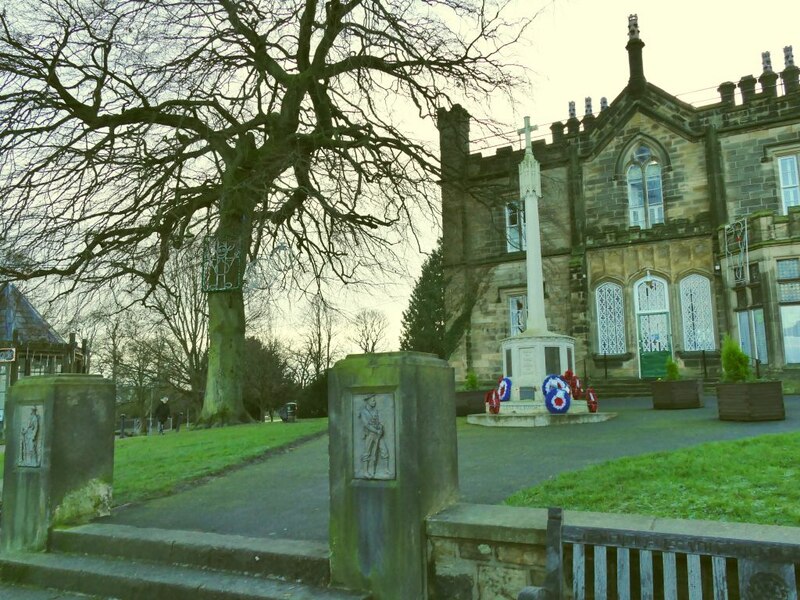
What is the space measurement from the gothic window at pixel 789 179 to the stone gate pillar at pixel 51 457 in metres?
22.9

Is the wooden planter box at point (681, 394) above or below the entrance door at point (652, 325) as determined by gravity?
below

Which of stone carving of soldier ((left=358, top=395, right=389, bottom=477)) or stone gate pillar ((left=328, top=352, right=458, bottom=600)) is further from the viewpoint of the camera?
stone carving of soldier ((left=358, top=395, right=389, bottom=477))

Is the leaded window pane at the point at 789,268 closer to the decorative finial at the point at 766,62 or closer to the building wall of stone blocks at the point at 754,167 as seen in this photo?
the building wall of stone blocks at the point at 754,167

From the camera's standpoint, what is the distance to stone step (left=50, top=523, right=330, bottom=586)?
4.49 meters

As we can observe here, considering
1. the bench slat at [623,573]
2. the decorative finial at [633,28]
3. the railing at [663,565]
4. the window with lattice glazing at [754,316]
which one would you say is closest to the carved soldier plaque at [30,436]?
the railing at [663,565]

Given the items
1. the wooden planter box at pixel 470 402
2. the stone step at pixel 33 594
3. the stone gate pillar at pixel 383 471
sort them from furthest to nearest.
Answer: the wooden planter box at pixel 470 402
the stone step at pixel 33 594
the stone gate pillar at pixel 383 471

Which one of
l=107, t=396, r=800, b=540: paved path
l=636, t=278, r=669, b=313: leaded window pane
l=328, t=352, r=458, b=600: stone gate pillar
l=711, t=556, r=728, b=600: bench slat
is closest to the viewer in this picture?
l=711, t=556, r=728, b=600: bench slat

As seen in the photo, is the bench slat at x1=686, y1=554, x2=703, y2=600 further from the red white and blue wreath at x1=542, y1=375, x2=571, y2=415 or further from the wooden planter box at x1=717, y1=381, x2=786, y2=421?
the red white and blue wreath at x1=542, y1=375, x2=571, y2=415

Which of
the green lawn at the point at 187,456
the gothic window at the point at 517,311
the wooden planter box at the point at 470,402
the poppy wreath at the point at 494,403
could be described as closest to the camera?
the green lawn at the point at 187,456

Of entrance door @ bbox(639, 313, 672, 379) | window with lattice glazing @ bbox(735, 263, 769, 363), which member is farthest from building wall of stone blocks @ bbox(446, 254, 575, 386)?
window with lattice glazing @ bbox(735, 263, 769, 363)

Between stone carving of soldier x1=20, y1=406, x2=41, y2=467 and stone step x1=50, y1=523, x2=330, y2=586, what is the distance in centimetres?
74

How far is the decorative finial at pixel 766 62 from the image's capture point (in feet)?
73.2

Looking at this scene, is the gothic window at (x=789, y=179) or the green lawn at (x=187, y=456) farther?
the gothic window at (x=789, y=179)

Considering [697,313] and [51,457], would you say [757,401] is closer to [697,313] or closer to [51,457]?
[51,457]
